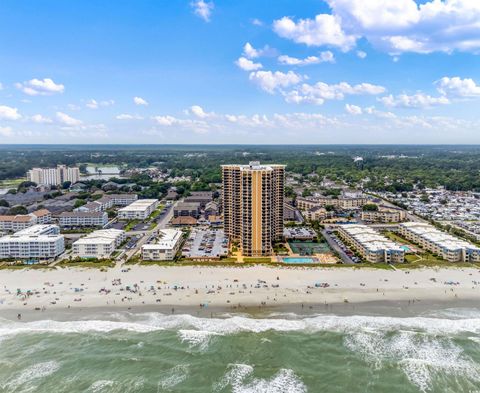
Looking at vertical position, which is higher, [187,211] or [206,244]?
[187,211]

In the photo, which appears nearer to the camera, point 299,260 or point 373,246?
point 299,260

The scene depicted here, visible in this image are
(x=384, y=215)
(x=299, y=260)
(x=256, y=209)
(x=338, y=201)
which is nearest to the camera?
(x=299, y=260)

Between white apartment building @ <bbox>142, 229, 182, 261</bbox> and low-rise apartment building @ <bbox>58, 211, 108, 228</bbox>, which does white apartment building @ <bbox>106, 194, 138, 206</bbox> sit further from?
white apartment building @ <bbox>142, 229, 182, 261</bbox>

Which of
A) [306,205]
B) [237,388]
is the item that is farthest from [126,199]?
[237,388]

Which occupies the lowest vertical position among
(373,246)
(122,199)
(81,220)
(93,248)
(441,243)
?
(93,248)

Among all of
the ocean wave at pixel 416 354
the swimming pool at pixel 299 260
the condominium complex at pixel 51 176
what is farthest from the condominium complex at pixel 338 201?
the condominium complex at pixel 51 176

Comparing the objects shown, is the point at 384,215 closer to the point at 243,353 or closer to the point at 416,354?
the point at 416,354

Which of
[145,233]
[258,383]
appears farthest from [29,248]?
[258,383]

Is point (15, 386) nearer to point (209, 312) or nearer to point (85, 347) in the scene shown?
point (85, 347)
